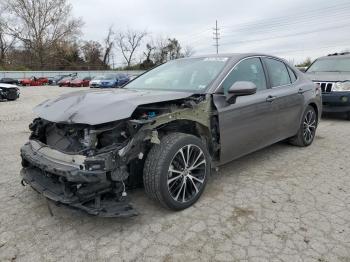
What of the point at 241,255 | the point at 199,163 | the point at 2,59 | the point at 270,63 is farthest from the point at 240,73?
the point at 2,59

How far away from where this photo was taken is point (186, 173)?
3412 mm

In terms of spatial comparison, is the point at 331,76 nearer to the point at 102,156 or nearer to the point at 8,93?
the point at 102,156

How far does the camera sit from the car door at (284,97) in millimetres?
4754

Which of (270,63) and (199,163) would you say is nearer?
(199,163)

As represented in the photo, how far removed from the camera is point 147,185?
125 inches

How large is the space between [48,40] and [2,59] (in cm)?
873

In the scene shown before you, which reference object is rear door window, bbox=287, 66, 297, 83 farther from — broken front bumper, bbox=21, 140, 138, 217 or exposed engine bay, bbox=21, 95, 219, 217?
broken front bumper, bbox=21, 140, 138, 217

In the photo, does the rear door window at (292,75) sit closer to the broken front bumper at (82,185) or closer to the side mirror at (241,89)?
the side mirror at (241,89)

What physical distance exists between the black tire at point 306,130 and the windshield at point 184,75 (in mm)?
2129

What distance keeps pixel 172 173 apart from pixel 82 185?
864 mm

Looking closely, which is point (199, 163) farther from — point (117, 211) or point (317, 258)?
point (317, 258)

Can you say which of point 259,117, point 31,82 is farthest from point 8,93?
point 31,82

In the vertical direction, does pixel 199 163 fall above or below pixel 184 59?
below

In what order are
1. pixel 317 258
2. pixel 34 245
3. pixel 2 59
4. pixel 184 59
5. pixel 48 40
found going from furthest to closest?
1. pixel 48 40
2. pixel 2 59
3. pixel 184 59
4. pixel 34 245
5. pixel 317 258
